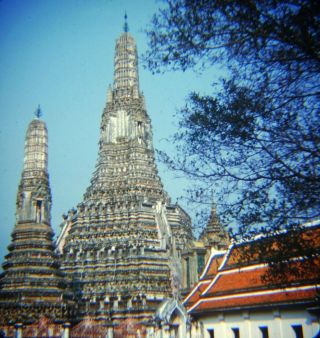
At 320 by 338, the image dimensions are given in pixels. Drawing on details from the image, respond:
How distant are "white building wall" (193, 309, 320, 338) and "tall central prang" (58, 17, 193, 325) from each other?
8.53 m

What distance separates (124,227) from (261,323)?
76.8ft

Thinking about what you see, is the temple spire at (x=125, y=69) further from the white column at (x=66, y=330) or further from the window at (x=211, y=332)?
the window at (x=211, y=332)

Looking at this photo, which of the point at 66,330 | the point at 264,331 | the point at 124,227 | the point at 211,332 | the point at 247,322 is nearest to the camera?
the point at 264,331

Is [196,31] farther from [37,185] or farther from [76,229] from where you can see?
[76,229]

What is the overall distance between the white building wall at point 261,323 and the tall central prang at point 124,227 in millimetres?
8527

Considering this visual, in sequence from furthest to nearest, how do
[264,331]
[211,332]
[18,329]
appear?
[18,329] → [211,332] → [264,331]

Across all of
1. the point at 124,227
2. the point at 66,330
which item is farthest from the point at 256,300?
the point at 124,227

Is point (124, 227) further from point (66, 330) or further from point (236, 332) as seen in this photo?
point (236, 332)

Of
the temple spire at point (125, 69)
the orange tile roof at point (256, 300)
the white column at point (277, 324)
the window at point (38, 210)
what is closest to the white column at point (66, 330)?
the orange tile roof at point (256, 300)

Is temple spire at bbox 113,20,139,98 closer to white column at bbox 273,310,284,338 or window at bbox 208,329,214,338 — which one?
window at bbox 208,329,214,338

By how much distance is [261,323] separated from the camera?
59.3 ft

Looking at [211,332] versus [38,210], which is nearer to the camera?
[211,332]

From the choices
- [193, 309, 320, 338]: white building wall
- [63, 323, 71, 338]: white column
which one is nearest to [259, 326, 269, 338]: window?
[193, 309, 320, 338]: white building wall

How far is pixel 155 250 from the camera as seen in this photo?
37625 millimetres
